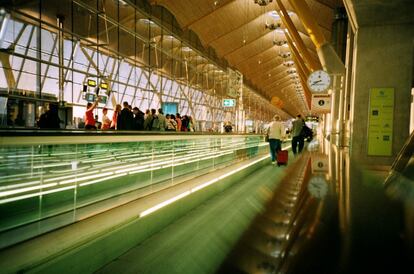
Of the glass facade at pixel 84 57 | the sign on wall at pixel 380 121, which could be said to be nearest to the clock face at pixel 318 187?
the sign on wall at pixel 380 121

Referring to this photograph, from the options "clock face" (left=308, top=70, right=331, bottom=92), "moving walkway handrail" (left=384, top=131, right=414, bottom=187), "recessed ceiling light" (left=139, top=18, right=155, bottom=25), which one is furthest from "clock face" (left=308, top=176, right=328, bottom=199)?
"recessed ceiling light" (left=139, top=18, right=155, bottom=25)

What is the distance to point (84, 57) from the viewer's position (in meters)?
19.8

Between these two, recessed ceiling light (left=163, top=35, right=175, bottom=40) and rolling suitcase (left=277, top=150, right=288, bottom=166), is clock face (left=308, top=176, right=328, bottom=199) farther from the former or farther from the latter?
recessed ceiling light (left=163, top=35, right=175, bottom=40)

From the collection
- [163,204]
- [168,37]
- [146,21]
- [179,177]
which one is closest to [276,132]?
[179,177]

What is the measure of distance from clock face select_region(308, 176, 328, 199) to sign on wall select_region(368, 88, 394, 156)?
154 inches

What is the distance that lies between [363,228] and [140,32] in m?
21.9

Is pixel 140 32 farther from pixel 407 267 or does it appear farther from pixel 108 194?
pixel 407 267

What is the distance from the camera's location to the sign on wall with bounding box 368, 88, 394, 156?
11.7 meters

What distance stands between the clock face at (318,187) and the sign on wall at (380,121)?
12.8 feet

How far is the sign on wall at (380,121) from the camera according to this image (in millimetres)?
11695

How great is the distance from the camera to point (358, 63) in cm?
1219

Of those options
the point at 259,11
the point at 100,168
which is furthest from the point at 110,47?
the point at 100,168

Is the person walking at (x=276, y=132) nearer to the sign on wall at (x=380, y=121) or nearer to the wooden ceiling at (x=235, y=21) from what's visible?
the sign on wall at (x=380, y=121)

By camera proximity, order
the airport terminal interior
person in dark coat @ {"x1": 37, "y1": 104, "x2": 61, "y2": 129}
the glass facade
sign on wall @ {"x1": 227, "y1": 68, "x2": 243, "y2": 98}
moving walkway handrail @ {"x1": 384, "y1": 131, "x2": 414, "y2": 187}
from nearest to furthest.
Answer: the airport terminal interior
moving walkway handrail @ {"x1": 384, "y1": 131, "x2": 414, "y2": 187}
person in dark coat @ {"x1": 37, "y1": 104, "x2": 61, "y2": 129}
the glass facade
sign on wall @ {"x1": 227, "y1": 68, "x2": 243, "y2": 98}
